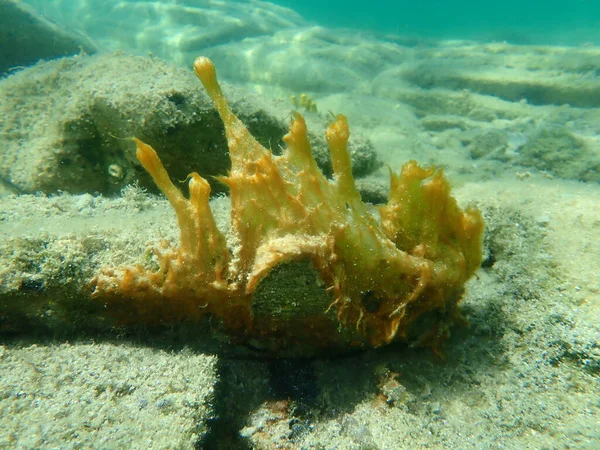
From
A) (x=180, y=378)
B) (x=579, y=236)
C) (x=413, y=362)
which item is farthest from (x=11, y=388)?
(x=579, y=236)

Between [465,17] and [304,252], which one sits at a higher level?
[465,17]

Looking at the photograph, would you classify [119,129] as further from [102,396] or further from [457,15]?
[457,15]

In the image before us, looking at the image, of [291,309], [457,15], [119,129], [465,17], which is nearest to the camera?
[291,309]

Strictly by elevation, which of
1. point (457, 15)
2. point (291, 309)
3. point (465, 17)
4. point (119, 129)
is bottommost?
point (291, 309)

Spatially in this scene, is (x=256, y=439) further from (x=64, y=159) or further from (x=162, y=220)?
(x=64, y=159)

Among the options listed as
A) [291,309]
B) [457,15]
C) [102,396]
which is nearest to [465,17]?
[457,15]
